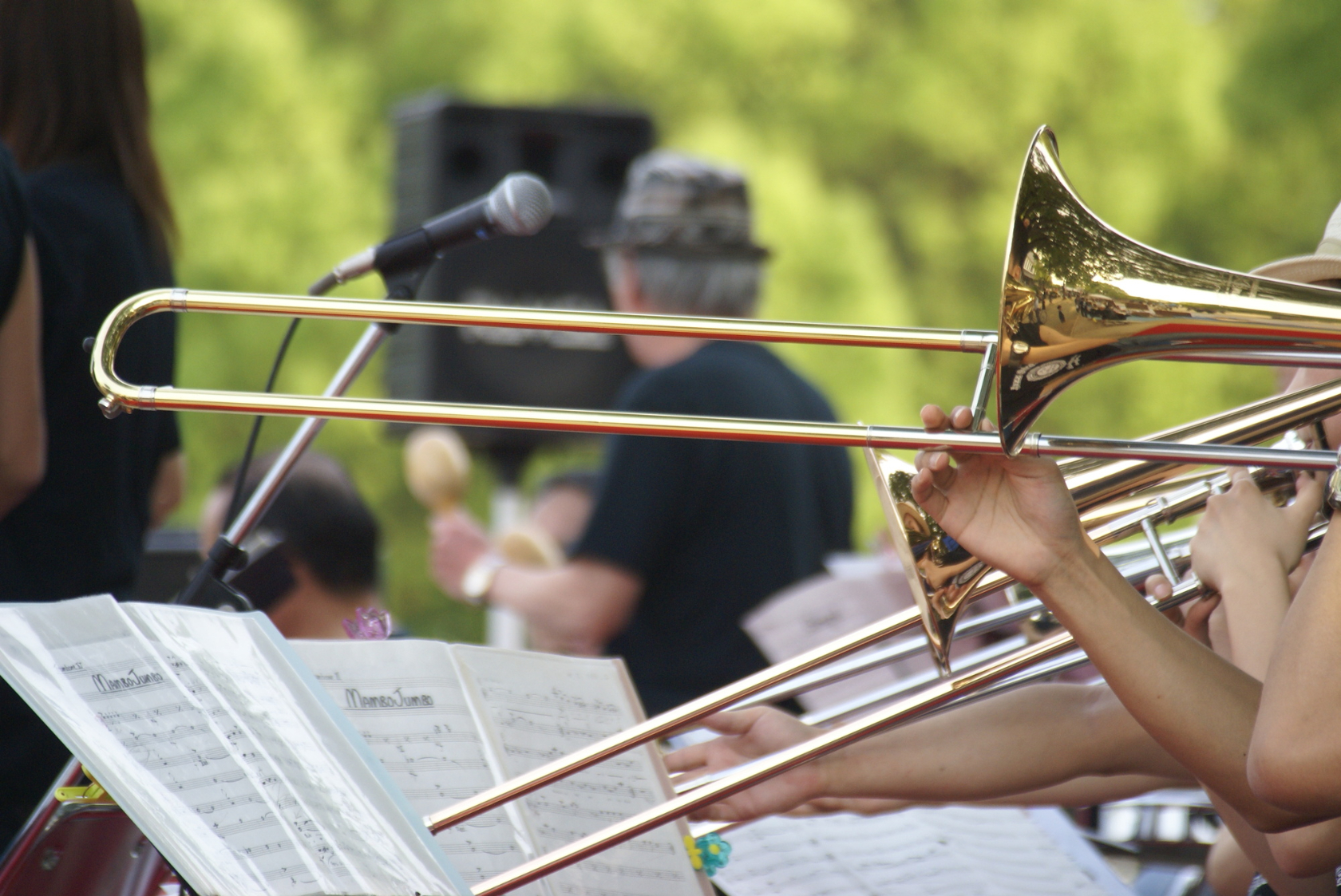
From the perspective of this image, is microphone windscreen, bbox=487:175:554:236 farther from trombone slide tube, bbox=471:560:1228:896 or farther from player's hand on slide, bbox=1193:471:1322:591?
player's hand on slide, bbox=1193:471:1322:591

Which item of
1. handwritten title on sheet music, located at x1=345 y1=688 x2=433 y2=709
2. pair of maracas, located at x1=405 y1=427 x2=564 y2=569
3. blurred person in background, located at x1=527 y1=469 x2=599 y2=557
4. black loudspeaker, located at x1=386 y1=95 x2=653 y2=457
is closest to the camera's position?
handwritten title on sheet music, located at x1=345 y1=688 x2=433 y2=709

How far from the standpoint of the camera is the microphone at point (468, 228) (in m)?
1.66

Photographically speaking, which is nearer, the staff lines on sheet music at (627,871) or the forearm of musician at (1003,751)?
the staff lines on sheet music at (627,871)

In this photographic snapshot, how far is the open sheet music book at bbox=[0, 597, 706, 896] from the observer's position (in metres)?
1.08

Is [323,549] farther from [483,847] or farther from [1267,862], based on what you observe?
[1267,862]

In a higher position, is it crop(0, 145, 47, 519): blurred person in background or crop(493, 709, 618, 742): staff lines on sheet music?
crop(0, 145, 47, 519): blurred person in background

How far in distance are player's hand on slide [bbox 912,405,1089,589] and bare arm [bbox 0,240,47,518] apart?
116cm

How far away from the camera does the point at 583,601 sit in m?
2.85

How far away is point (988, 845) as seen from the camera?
2039mm

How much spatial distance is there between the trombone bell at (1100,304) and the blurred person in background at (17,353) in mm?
1266

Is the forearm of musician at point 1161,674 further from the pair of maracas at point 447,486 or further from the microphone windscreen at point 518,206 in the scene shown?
the pair of maracas at point 447,486

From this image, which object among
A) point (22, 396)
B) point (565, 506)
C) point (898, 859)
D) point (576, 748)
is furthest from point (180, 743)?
point (565, 506)

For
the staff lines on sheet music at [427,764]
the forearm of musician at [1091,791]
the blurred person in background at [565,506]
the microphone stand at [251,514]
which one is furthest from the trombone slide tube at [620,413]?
the blurred person in background at [565,506]

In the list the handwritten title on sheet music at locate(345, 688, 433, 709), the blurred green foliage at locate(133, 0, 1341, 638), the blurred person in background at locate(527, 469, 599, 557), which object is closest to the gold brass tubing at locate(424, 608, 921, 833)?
the handwritten title on sheet music at locate(345, 688, 433, 709)
